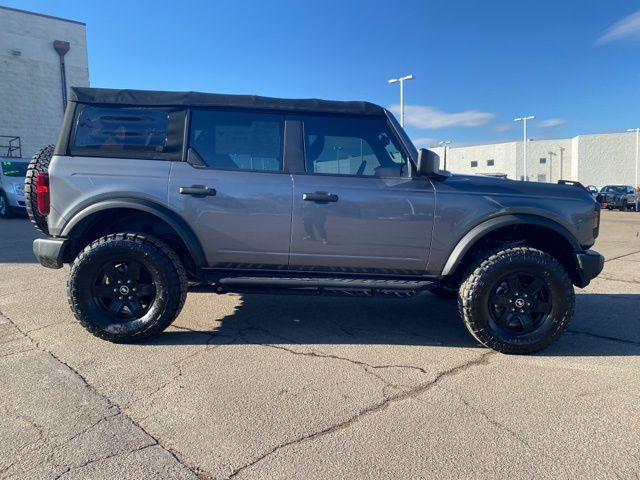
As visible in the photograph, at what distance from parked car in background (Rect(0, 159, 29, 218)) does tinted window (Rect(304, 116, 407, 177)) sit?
43.3 ft

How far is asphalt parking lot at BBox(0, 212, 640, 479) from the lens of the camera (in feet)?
Answer: 7.50

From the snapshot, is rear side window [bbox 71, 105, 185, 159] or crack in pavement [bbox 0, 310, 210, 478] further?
rear side window [bbox 71, 105, 185, 159]

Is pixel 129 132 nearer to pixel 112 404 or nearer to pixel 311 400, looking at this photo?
pixel 112 404

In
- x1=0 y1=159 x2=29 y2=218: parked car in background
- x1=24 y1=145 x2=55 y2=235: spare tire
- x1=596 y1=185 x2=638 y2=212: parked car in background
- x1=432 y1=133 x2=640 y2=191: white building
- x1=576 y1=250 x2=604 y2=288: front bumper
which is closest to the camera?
x1=576 y1=250 x2=604 y2=288: front bumper

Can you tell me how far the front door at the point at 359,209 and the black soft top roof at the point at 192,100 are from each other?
14 centimetres

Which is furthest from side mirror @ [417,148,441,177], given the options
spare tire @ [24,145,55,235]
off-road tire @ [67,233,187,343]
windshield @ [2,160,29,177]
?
windshield @ [2,160,29,177]

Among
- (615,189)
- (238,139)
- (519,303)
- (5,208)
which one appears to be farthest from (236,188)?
(615,189)

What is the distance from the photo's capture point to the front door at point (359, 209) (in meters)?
3.81

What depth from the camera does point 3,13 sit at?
24.7 metres

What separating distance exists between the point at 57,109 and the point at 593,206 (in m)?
29.6

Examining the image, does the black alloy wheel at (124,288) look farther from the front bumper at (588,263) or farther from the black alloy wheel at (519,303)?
the front bumper at (588,263)

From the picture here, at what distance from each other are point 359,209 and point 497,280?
4.15 feet

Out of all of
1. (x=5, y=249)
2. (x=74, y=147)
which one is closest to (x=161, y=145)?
(x=74, y=147)

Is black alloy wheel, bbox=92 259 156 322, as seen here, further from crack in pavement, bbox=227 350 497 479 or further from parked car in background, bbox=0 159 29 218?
parked car in background, bbox=0 159 29 218
